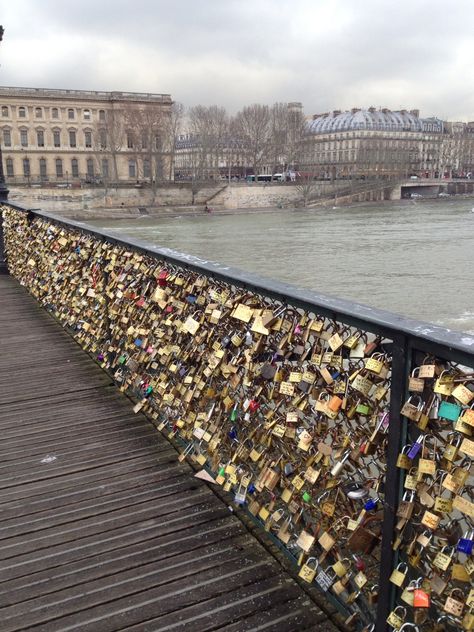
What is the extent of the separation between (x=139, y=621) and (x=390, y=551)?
904 millimetres

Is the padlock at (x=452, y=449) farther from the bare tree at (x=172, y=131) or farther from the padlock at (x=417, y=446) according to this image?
the bare tree at (x=172, y=131)

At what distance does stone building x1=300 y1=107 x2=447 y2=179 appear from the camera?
9456 cm

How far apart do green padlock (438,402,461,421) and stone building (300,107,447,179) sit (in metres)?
94.5

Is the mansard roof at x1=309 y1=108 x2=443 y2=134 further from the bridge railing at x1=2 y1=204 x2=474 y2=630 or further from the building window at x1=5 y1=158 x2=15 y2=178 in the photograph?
the bridge railing at x1=2 y1=204 x2=474 y2=630

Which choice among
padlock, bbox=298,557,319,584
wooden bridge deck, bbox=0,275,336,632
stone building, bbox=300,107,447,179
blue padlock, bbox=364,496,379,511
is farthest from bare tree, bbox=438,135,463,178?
blue padlock, bbox=364,496,379,511

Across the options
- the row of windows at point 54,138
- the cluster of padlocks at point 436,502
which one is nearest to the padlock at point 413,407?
the cluster of padlocks at point 436,502

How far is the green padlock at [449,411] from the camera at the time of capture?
1.58 m

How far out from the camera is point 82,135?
3002 inches

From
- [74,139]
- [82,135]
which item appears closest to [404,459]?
[82,135]

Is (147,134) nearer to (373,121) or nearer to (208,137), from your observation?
(208,137)

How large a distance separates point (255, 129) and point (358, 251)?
55706mm

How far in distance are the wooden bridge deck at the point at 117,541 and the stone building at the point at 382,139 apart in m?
92.9

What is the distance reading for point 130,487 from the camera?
303cm

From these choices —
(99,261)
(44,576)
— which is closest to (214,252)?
(99,261)
